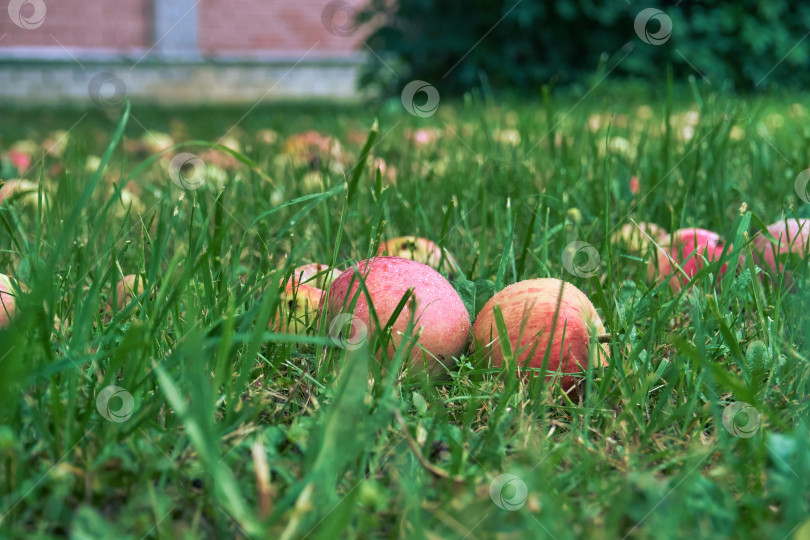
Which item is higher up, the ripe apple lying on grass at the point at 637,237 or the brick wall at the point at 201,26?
the brick wall at the point at 201,26

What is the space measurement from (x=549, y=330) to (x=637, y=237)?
0.72 m

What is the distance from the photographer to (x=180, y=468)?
2.93ft

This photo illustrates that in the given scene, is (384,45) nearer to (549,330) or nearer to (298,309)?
(298,309)

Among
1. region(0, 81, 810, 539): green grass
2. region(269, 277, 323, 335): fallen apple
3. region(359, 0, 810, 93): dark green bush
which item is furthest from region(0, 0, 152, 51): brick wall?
region(269, 277, 323, 335): fallen apple

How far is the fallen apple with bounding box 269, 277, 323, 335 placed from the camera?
1266mm

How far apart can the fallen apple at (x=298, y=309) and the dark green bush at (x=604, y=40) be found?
19.7 feet

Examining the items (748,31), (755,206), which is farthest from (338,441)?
(748,31)

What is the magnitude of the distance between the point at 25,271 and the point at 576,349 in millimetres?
1091

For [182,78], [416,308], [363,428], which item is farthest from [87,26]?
[363,428]

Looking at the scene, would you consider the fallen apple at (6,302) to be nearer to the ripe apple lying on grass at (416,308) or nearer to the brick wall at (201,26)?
the ripe apple lying on grass at (416,308)

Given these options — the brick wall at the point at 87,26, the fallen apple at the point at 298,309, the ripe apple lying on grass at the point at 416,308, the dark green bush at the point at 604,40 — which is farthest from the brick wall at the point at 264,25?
the ripe apple lying on grass at the point at 416,308

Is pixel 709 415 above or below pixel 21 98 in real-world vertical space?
below

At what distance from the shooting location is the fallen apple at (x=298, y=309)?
127cm

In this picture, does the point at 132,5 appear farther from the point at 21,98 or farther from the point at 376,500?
the point at 376,500
